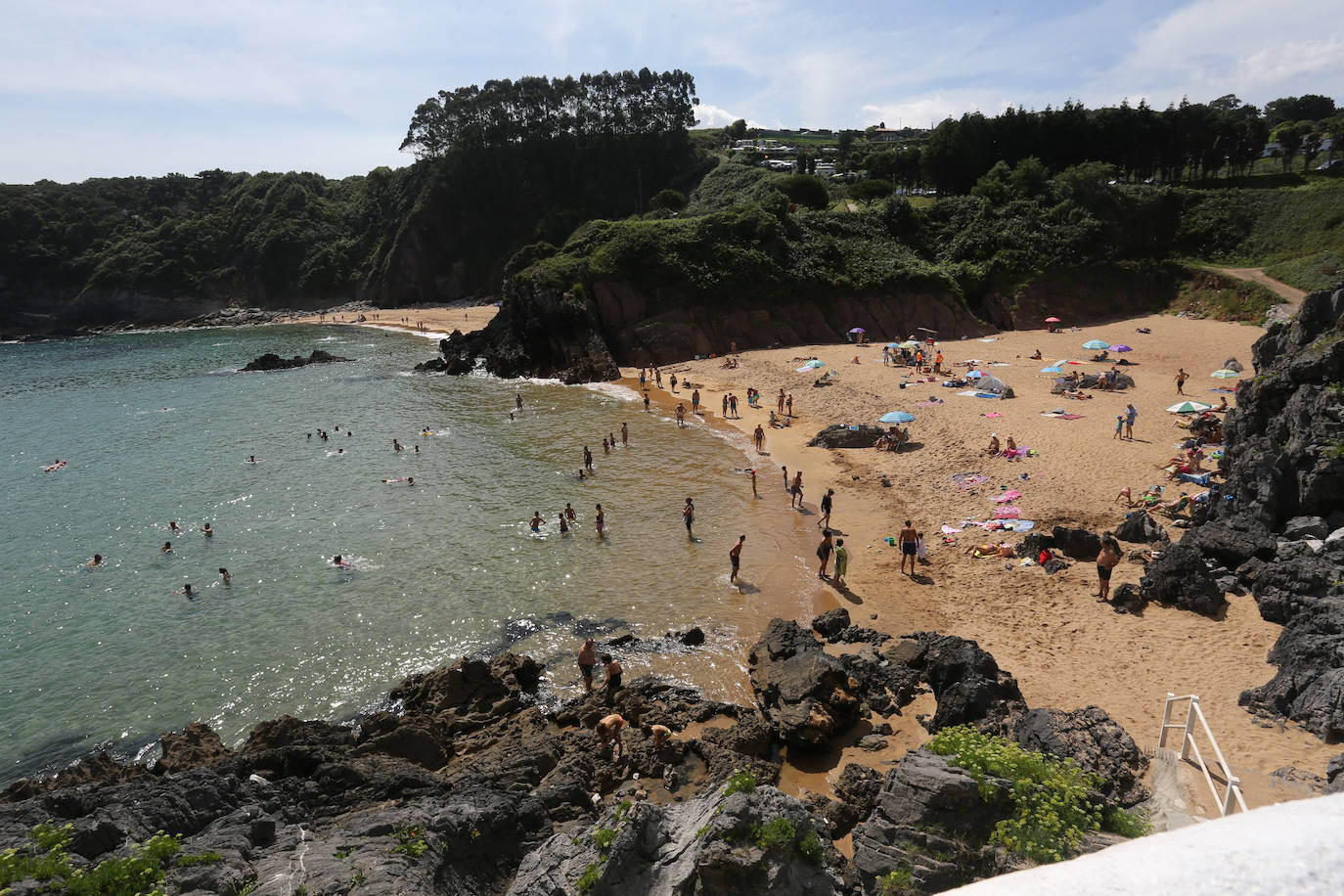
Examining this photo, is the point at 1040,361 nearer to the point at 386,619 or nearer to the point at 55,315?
the point at 386,619

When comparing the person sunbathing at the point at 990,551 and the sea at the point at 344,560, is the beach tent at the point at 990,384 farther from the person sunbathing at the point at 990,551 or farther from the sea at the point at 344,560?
the person sunbathing at the point at 990,551

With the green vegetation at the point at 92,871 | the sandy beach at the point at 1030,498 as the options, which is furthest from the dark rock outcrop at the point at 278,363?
the green vegetation at the point at 92,871

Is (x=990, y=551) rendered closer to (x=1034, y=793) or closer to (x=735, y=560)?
(x=735, y=560)

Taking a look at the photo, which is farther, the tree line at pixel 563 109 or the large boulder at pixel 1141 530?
the tree line at pixel 563 109

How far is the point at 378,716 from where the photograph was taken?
42.7 ft

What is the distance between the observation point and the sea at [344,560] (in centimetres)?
1520

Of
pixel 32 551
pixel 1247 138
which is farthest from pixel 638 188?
pixel 32 551

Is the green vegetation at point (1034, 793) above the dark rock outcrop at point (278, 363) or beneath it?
beneath

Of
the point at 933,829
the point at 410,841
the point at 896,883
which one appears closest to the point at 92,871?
the point at 410,841

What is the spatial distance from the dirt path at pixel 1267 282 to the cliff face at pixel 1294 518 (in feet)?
101

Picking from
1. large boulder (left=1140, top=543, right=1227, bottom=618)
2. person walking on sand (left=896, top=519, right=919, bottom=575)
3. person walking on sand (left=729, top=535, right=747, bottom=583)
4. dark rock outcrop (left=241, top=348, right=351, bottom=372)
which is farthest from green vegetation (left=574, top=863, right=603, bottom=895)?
dark rock outcrop (left=241, top=348, right=351, bottom=372)

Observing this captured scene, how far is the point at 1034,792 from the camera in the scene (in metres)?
7.91

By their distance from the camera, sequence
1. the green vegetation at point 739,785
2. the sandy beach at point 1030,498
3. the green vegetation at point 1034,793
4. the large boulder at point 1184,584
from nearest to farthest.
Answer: the green vegetation at point 1034,793
the green vegetation at point 739,785
the sandy beach at point 1030,498
the large boulder at point 1184,584

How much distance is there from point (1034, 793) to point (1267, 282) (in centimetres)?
5145
